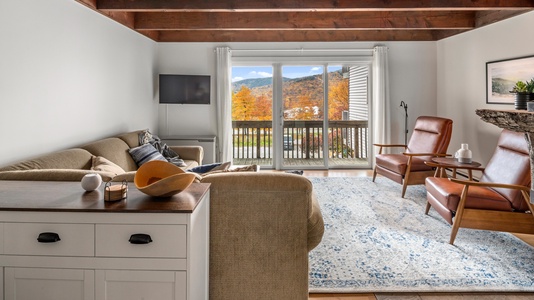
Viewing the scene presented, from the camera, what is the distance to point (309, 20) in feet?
17.9

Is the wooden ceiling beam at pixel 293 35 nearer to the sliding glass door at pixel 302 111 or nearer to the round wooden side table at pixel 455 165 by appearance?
the sliding glass door at pixel 302 111

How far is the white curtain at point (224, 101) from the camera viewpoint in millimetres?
6281

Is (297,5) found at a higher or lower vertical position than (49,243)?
higher

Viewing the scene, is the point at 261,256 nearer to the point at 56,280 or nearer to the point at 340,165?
the point at 56,280

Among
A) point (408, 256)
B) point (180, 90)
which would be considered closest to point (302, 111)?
point (180, 90)

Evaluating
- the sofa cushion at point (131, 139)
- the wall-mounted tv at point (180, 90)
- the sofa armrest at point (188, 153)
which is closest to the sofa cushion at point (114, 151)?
the sofa cushion at point (131, 139)

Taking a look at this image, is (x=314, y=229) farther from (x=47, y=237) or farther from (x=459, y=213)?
(x=459, y=213)

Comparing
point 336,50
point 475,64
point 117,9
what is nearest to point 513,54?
point 475,64

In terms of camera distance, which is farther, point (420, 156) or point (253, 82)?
point (253, 82)

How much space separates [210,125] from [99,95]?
2553 millimetres

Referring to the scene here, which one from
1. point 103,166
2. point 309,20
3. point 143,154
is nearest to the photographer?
point 103,166

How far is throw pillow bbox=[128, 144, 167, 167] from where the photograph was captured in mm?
4059

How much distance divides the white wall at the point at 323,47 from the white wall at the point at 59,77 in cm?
130

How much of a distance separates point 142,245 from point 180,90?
4925 mm
